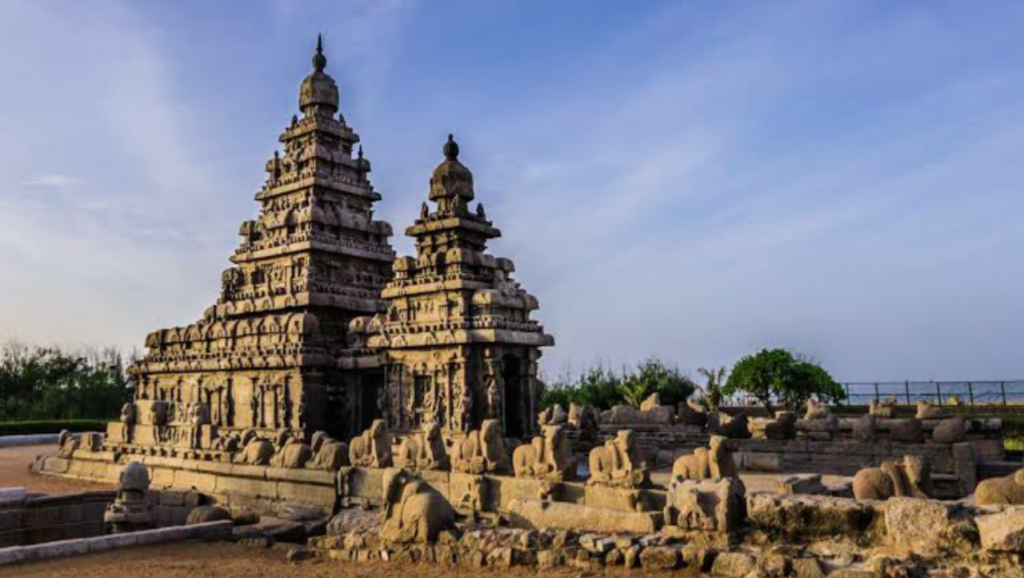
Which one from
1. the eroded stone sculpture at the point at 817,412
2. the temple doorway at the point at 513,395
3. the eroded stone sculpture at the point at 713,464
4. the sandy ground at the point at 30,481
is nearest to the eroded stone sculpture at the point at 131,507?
the sandy ground at the point at 30,481

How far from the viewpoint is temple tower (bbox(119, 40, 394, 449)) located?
1898 cm

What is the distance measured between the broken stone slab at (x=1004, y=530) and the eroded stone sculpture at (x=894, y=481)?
6.79 feet

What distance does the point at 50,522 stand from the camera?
13656 millimetres

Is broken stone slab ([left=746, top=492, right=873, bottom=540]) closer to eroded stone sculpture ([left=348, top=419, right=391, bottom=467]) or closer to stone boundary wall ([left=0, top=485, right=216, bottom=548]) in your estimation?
eroded stone sculpture ([left=348, top=419, right=391, bottom=467])

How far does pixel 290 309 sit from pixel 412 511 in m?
12.3

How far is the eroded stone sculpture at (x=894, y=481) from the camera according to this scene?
864 cm

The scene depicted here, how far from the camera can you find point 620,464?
982 cm

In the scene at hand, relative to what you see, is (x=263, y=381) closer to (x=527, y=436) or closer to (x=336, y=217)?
(x=336, y=217)

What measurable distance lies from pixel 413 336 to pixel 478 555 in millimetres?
8652

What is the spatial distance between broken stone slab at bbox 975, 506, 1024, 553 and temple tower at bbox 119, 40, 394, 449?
48.0 feet

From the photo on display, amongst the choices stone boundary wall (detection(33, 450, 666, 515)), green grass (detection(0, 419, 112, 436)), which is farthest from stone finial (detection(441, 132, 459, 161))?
green grass (detection(0, 419, 112, 436))

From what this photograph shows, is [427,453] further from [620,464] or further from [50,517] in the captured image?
[50,517]

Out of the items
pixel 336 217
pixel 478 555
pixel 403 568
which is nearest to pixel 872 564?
pixel 478 555

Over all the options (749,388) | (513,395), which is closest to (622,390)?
(749,388)
